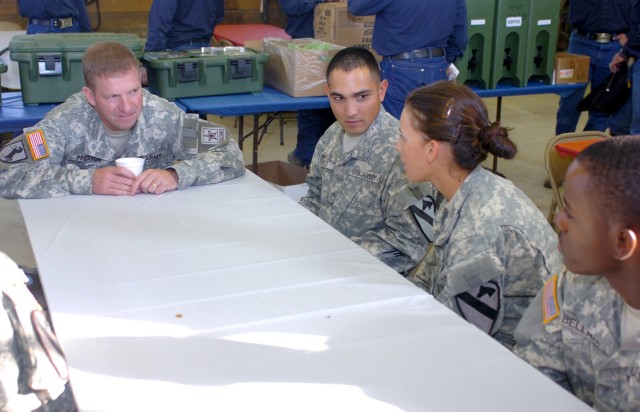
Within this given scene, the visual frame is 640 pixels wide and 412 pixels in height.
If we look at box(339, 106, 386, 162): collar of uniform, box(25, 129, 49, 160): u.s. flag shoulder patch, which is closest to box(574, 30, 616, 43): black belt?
box(339, 106, 386, 162): collar of uniform

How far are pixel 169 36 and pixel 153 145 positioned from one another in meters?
2.55

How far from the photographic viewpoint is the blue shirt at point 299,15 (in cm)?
515

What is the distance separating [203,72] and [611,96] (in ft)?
8.92

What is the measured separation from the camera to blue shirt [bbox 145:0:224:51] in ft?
15.5

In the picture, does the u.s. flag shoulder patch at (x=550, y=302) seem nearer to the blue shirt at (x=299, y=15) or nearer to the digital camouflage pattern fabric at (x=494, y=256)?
the digital camouflage pattern fabric at (x=494, y=256)

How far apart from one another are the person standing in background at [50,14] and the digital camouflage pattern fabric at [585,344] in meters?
4.86

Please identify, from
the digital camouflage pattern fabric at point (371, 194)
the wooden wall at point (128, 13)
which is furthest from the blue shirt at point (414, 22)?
the wooden wall at point (128, 13)

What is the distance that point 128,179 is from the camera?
239 centimetres

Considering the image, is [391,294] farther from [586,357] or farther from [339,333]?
[586,357]

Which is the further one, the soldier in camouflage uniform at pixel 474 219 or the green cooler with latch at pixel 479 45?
the green cooler with latch at pixel 479 45

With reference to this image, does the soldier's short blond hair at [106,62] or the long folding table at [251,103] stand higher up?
the soldier's short blond hair at [106,62]

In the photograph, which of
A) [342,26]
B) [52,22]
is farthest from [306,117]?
[52,22]

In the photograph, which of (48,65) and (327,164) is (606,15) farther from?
(48,65)

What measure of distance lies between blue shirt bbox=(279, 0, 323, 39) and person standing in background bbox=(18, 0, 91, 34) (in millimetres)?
1617
